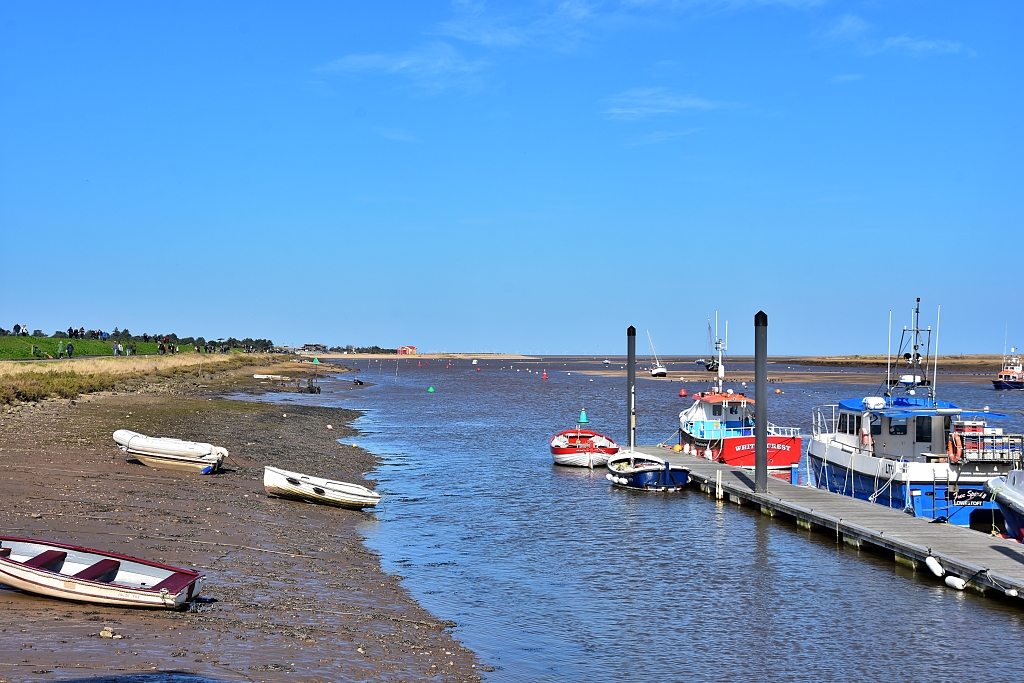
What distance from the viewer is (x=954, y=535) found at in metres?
22.5

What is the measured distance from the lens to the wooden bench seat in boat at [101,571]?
13914 millimetres

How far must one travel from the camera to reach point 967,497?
26.1 metres

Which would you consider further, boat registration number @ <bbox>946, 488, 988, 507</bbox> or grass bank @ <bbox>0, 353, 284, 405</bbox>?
grass bank @ <bbox>0, 353, 284, 405</bbox>

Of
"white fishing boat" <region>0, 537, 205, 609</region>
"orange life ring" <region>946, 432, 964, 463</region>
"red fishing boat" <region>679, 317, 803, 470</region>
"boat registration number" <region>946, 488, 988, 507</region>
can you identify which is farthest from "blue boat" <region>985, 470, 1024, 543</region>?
"white fishing boat" <region>0, 537, 205, 609</region>

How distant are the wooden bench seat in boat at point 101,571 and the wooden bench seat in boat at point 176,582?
2.62 ft

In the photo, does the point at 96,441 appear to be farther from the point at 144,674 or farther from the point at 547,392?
the point at 547,392

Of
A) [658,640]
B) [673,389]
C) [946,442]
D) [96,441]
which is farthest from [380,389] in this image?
[658,640]

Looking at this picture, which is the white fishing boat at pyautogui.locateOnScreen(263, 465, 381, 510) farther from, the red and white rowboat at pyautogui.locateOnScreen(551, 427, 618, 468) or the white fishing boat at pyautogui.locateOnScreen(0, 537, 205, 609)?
the red and white rowboat at pyautogui.locateOnScreen(551, 427, 618, 468)

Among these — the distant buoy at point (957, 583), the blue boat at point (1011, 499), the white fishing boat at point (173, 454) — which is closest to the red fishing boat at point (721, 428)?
the blue boat at point (1011, 499)

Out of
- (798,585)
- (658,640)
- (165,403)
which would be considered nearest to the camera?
(658,640)

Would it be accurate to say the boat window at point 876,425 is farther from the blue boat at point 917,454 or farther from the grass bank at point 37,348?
the grass bank at point 37,348

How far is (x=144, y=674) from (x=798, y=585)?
14.3 meters

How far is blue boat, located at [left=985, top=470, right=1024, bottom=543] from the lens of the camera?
22.5 metres

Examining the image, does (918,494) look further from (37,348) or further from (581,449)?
(37,348)
